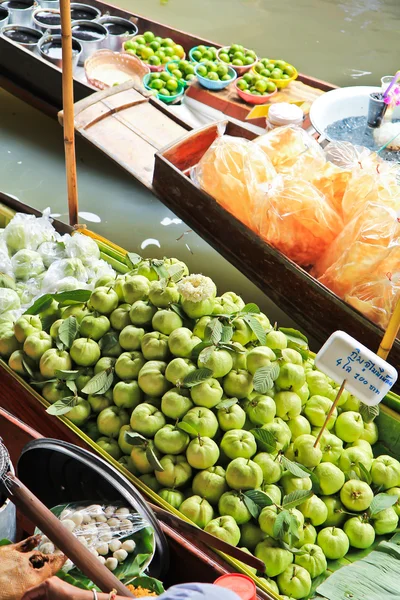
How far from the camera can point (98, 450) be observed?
5.51 ft

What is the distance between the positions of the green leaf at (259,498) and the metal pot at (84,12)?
3991mm

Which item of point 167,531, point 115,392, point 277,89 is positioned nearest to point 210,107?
point 277,89

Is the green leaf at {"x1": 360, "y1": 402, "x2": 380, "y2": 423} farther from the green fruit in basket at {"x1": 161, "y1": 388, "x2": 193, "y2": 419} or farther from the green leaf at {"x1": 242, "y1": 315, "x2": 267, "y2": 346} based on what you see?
the green fruit in basket at {"x1": 161, "y1": 388, "x2": 193, "y2": 419}

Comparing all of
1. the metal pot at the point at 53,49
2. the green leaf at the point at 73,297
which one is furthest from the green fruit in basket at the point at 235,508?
the metal pot at the point at 53,49

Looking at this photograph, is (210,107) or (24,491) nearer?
(24,491)

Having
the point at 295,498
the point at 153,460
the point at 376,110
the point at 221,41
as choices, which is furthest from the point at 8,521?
the point at 221,41

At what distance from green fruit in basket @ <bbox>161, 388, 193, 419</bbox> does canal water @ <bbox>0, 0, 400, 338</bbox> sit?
1253 millimetres

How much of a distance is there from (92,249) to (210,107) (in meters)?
1.99

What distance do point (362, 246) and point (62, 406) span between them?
125 cm

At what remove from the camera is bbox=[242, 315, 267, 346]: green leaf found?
1.87 metres

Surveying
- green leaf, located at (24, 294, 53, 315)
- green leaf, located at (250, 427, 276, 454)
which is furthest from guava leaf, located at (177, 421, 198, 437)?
green leaf, located at (24, 294, 53, 315)

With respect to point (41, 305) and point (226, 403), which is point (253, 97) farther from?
point (226, 403)

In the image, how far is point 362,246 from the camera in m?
2.27

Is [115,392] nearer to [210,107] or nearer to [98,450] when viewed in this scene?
[98,450]
